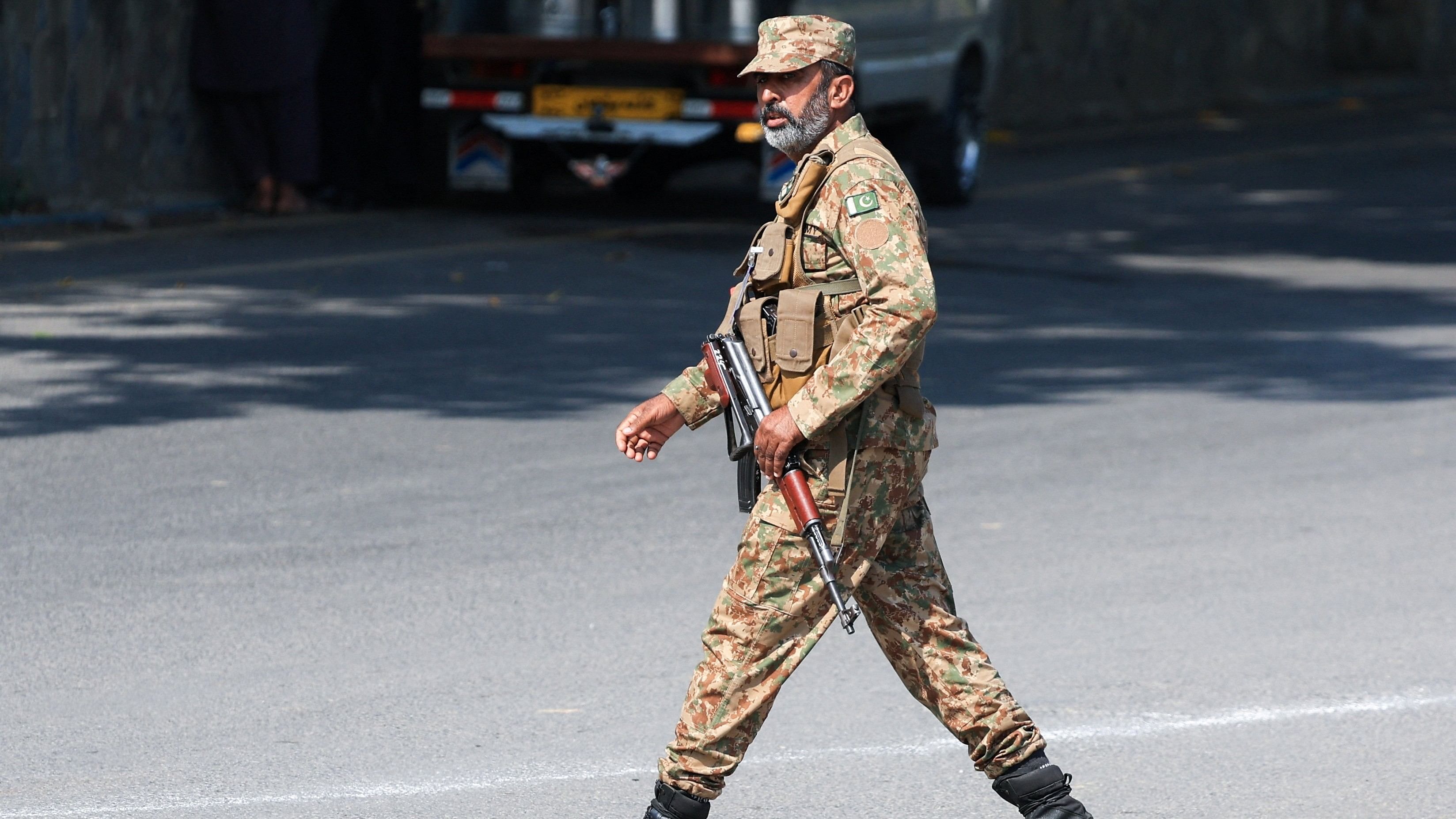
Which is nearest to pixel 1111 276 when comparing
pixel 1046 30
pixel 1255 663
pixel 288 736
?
pixel 1255 663

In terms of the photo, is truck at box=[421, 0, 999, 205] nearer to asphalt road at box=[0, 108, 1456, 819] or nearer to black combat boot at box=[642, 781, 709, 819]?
asphalt road at box=[0, 108, 1456, 819]

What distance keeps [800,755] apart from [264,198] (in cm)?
1131

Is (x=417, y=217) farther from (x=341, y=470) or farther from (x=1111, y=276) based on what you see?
(x=341, y=470)

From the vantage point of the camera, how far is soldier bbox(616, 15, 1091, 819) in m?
3.91

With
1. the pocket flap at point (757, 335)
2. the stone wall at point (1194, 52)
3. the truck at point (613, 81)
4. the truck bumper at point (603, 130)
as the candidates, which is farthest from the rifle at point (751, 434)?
the stone wall at point (1194, 52)

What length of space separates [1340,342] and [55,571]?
7.19 meters

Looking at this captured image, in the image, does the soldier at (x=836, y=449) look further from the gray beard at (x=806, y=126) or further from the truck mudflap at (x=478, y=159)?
the truck mudflap at (x=478, y=159)

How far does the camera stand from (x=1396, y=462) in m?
8.35

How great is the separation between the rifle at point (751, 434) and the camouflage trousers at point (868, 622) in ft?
0.15

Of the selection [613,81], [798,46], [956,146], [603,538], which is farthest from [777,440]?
[956,146]

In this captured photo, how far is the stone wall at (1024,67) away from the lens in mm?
14523

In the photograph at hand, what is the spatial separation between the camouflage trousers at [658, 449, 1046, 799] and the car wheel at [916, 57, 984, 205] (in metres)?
12.8

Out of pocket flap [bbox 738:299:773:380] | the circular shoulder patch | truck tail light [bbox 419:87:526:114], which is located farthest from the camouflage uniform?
truck tail light [bbox 419:87:526:114]

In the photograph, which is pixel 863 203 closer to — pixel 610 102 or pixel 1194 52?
pixel 610 102
